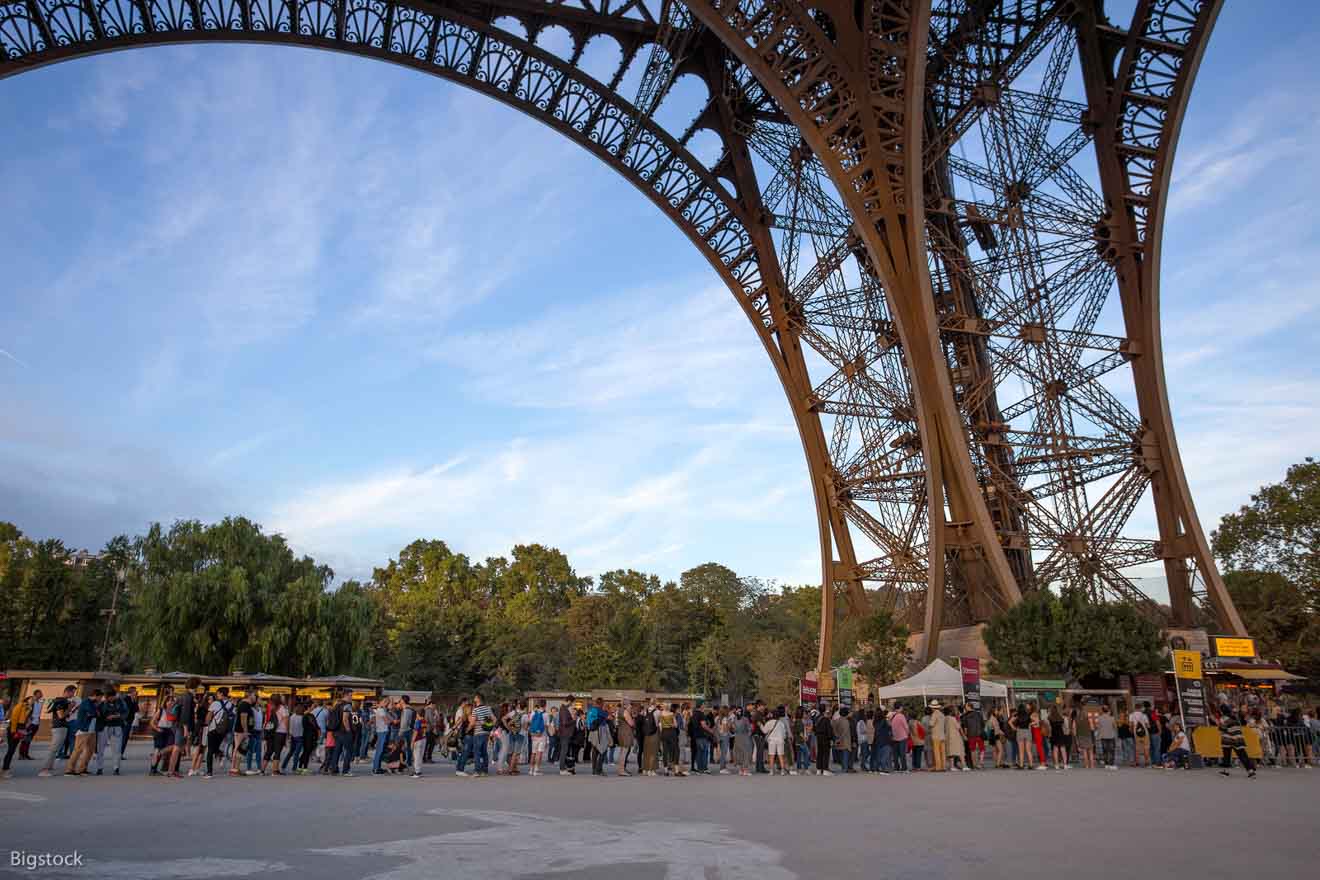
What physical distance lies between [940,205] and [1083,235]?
163 inches

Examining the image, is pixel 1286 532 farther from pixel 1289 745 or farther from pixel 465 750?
pixel 465 750

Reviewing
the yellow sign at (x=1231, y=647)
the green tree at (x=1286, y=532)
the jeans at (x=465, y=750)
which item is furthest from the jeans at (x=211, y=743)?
the green tree at (x=1286, y=532)

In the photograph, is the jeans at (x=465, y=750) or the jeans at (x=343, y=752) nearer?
the jeans at (x=343, y=752)

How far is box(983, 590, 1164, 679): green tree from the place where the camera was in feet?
77.6

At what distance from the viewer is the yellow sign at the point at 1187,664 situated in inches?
739

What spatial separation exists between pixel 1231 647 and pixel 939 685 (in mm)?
9569

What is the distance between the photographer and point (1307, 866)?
20.0 feet

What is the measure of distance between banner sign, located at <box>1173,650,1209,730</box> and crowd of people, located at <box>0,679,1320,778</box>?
40cm

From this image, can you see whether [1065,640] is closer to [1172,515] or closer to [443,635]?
[1172,515]

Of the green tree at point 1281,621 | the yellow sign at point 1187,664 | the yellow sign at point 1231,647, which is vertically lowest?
the yellow sign at point 1187,664

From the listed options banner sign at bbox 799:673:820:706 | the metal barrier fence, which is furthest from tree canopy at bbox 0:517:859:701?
the metal barrier fence

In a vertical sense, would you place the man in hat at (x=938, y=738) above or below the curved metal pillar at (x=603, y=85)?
below

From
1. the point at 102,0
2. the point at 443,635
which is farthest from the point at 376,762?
the point at 443,635

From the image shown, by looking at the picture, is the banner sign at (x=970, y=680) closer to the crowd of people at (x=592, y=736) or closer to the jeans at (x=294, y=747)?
the crowd of people at (x=592, y=736)
